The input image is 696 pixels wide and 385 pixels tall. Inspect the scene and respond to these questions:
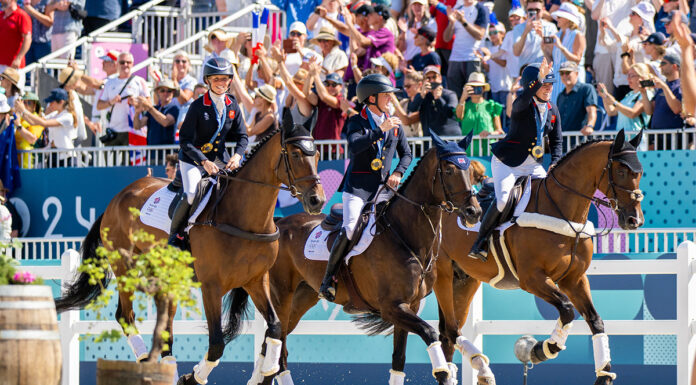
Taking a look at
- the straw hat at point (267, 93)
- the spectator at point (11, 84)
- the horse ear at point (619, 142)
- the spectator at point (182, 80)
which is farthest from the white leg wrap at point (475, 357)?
the spectator at point (11, 84)

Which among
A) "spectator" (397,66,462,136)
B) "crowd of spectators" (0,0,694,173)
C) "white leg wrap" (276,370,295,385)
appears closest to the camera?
"white leg wrap" (276,370,295,385)

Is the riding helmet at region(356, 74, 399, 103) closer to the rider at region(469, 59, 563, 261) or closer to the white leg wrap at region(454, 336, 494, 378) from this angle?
the rider at region(469, 59, 563, 261)

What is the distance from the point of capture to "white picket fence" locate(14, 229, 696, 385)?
1110 cm

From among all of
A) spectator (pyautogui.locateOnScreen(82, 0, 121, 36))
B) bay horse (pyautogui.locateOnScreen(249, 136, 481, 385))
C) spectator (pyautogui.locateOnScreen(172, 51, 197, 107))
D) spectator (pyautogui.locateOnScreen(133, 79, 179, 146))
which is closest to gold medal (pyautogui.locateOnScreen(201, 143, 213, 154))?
bay horse (pyautogui.locateOnScreen(249, 136, 481, 385))

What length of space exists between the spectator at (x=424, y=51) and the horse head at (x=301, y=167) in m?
6.58

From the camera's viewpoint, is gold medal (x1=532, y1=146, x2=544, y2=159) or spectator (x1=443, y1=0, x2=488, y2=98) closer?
gold medal (x1=532, y1=146, x2=544, y2=159)

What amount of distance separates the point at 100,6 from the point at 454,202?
12.6 m

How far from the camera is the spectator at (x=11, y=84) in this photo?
17.7 meters

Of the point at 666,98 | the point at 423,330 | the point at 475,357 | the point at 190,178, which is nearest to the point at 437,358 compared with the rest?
the point at 423,330

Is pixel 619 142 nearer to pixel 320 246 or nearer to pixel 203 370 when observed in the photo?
pixel 320 246

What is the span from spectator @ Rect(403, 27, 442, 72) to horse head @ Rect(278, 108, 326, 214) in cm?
658

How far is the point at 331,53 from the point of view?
17109mm

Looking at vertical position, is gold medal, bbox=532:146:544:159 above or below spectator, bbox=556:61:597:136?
Result: below

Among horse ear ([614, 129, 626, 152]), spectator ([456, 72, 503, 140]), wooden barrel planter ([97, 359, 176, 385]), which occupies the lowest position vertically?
wooden barrel planter ([97, 359, 176, 385])
